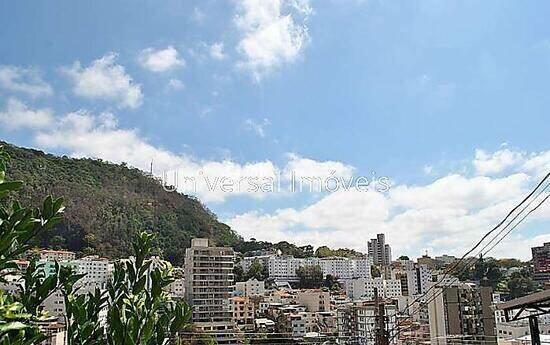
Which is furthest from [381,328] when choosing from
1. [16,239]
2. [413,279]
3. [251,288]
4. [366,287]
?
[366,287]

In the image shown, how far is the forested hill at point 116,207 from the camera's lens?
1214 inches

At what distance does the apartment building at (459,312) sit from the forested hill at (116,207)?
Answer: 17281 mm

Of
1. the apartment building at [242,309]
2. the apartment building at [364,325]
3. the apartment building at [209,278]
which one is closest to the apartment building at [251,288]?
the apartment building at [209,278]

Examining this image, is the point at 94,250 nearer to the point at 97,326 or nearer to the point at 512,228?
the point at 512,228

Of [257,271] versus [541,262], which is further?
[257,271]

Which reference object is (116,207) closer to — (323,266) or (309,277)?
(309,277)

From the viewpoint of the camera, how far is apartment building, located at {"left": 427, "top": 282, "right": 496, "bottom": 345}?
1407cm

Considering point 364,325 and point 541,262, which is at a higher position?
point 541,262

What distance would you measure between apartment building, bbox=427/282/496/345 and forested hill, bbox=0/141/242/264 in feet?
56.7

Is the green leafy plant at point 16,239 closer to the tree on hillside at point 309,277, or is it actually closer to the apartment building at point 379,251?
the tree on hillside at point 309,277

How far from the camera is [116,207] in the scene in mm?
35406

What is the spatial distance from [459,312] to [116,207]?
86.9ft

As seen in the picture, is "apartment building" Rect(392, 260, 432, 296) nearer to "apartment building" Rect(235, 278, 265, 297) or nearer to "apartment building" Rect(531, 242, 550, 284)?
"apartment building" Rect(235, 278, 265, 297)

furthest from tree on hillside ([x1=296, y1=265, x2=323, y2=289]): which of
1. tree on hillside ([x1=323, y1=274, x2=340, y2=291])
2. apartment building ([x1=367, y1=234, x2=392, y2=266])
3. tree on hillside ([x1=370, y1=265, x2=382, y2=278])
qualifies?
apartment building ([x1=367, y1=234, x2=392, y2=266])
